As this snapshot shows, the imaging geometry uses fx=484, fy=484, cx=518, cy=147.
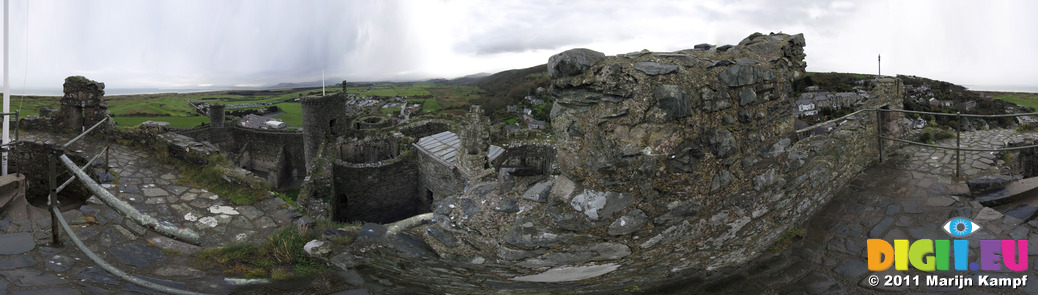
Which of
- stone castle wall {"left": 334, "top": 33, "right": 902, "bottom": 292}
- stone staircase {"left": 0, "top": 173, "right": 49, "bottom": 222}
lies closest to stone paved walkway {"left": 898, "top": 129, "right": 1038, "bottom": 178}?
stone castle wall {"left": 334, "top": 33, "right": 902, "bottom": 292}

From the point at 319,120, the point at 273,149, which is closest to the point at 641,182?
the point at 319,120

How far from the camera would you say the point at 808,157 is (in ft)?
19.8

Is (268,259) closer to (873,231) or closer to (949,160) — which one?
(873,231)

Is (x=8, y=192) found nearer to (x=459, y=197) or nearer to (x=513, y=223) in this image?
(x=459, y=197)

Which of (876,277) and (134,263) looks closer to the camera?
(134,263)

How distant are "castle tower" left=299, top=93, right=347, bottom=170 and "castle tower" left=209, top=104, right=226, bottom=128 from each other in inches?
518

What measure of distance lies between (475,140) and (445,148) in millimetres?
5275

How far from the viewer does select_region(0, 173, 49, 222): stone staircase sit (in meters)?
5.09

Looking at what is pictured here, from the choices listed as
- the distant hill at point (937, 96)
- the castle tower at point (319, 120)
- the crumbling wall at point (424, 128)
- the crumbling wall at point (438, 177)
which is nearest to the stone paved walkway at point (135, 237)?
the crumbling wall at point (438, 177)

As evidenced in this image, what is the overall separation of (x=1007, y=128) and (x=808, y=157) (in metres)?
11.1

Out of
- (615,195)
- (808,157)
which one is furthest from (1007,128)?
(615,195)

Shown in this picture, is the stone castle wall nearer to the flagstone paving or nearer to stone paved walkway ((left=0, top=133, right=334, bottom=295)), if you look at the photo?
the flagstone paving

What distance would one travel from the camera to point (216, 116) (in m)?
33.3

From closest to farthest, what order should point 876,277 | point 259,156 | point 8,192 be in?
1. point 876,277
2. point 8,192
3. point 259,156
